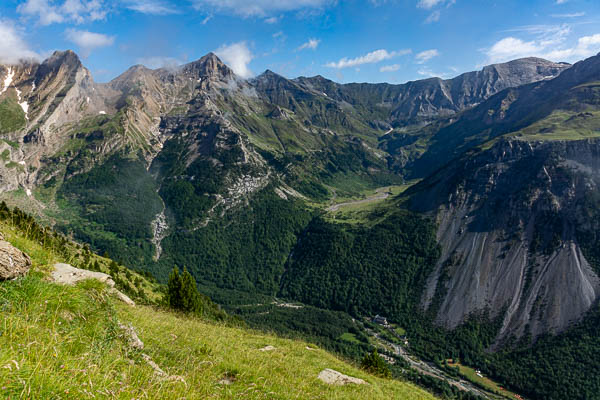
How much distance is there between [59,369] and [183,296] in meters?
35.0

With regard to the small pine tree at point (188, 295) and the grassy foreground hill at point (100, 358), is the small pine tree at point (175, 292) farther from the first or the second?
the grassy foreground hill at point (100, 358)

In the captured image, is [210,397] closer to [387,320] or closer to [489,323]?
[489,323]

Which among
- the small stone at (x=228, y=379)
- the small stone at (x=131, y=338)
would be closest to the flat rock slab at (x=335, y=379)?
the small stone at (x=228, y=379)

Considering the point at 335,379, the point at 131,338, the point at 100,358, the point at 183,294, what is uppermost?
the point at 100,358

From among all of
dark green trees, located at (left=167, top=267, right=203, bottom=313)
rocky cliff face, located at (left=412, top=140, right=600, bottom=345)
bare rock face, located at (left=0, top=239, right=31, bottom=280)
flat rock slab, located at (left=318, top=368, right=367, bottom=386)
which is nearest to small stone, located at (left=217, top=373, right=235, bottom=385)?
flat rock slab, located at (left=318, top=368, right=367, bottom=386)

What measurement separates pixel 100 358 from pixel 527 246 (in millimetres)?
192348

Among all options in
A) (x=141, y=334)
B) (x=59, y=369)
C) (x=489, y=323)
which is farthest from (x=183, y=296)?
(x=489, y=323)

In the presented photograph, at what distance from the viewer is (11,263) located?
25.6 feet

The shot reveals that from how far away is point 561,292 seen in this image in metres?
132

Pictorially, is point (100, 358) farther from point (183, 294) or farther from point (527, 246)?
point (527, 246)

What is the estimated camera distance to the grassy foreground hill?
432cm

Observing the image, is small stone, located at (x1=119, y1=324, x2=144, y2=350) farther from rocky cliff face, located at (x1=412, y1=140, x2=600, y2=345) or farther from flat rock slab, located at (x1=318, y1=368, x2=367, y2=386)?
rocky cliff face, located at (x1=412, y1=140, x2=600, y2=345)

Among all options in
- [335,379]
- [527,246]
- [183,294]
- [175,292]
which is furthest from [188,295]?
[527,246]

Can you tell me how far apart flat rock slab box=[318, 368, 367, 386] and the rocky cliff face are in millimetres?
155014
